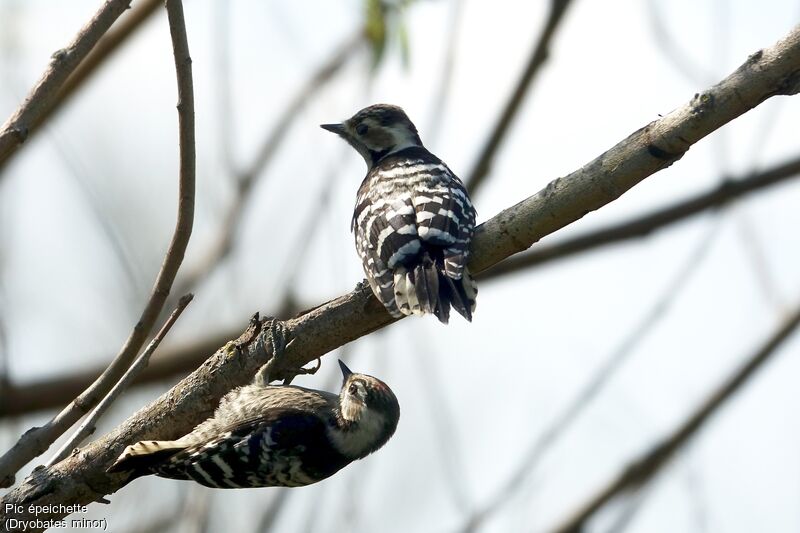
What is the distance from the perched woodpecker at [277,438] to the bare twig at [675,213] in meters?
1.98

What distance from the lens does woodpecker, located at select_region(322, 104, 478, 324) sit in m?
4.38

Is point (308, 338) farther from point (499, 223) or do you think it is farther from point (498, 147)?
point (498, 147)

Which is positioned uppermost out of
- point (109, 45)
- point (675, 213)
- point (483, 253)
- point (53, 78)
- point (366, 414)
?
point (109, 45)

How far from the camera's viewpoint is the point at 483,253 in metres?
4.31

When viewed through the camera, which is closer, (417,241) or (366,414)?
(417,241)

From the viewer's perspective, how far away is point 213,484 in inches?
188

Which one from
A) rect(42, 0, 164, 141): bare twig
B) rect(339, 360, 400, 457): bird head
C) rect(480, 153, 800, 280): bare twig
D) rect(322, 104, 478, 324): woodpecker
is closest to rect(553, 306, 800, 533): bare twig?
rect(480, 153, 800, 280): bare twig

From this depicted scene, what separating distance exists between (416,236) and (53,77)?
1848mm

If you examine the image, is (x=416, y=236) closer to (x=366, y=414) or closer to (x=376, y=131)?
(x=366, y=414)

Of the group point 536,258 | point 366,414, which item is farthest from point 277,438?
point 536,258

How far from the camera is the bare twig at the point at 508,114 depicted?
704cm

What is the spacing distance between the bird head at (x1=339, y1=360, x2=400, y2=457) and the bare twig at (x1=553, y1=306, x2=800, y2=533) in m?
2.01

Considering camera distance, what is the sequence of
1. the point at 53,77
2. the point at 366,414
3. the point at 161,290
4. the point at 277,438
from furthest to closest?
the point at 366,414, the point at 277,438, the point at 161,290, the point at 53,77

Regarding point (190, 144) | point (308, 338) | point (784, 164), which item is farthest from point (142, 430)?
point (784, 164)
